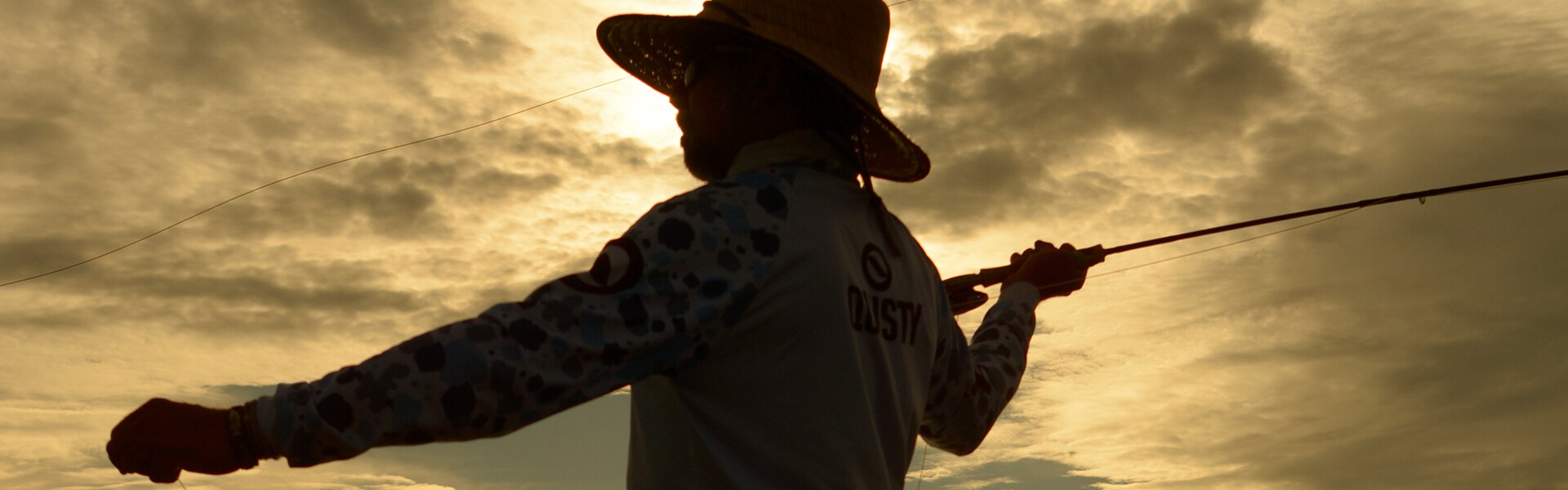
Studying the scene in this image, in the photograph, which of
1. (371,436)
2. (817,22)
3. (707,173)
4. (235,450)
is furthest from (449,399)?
(817,22)

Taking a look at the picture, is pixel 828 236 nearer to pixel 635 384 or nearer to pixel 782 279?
pixel 782 279

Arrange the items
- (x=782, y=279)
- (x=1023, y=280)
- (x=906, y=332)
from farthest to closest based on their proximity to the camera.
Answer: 1. (x=1023, y=280)
2. (x=906, y=332)
3. (x=782, y=279)

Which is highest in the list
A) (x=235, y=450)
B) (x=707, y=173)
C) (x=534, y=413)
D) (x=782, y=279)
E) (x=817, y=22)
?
(x=817, y=22)

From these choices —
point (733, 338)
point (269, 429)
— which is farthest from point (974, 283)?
point (269, 429)

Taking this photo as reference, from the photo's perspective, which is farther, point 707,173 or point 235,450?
point 707,173

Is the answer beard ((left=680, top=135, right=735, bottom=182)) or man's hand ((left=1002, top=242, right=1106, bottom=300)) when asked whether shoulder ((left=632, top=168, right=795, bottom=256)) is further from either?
man's hand ((left=1002, top=242, right=1106, bottom=300))

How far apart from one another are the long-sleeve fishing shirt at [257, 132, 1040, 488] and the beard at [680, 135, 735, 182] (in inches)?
5.5

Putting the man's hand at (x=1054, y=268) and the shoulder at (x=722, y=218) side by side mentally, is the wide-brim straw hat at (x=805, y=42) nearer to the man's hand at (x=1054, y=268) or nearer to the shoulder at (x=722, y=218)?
the shoulder at (x=722, y=218)

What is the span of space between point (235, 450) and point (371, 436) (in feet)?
0.78

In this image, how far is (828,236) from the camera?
2.94 m

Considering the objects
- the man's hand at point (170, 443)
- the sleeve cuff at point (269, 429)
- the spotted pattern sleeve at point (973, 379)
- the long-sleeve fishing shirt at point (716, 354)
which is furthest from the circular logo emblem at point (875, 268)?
the man's hand at point (170, 443)

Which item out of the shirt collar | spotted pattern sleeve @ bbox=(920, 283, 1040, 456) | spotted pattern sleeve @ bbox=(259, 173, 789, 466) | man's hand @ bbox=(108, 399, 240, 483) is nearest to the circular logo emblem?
the shirt collar

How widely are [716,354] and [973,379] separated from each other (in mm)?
1229

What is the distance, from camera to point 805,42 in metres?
3.24
